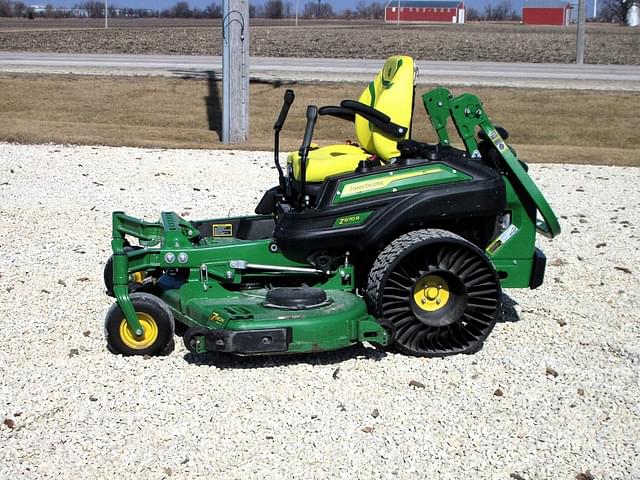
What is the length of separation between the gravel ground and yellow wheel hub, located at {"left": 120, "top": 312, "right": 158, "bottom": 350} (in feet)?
0.30

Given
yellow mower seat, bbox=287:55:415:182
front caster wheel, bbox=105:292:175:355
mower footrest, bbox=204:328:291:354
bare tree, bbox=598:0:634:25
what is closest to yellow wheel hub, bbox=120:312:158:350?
front caster wheel, bbox=105:292:175:355

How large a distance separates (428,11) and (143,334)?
82.5 meters

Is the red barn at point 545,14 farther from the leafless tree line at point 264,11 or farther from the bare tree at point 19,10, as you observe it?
the bare tree at point 19,10

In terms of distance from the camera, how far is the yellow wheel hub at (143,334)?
5.23 m

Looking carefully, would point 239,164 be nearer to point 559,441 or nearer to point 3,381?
point 3,381

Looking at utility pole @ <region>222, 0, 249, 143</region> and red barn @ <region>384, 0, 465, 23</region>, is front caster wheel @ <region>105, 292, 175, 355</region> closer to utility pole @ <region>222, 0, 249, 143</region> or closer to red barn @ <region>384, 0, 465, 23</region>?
utility pole @ <region>222, 0, 249, 143</region>

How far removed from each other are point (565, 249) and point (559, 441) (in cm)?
396

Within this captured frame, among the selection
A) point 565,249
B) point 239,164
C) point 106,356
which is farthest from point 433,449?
point 239,164

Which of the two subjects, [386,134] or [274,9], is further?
[274,9]

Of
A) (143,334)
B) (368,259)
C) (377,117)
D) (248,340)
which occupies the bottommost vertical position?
(143,334)

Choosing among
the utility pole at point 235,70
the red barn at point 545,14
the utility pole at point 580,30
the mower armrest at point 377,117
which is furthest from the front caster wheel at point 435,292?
the red barn at point 545,14

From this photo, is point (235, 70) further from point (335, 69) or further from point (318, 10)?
point (318, 10)

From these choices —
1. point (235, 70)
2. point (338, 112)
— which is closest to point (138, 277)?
point (338, 112)

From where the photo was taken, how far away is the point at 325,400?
4.79 metres
